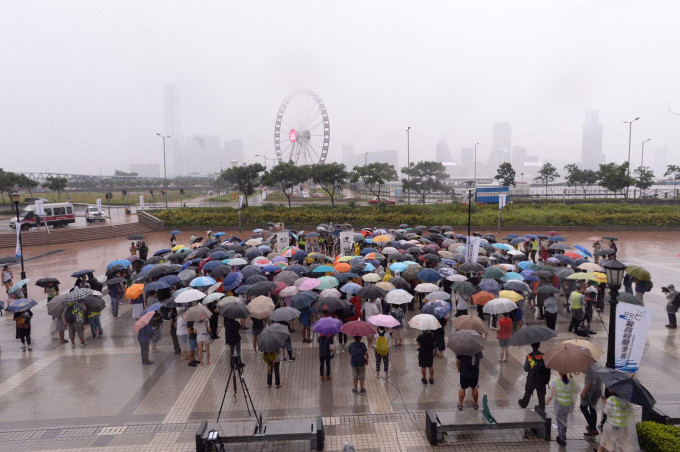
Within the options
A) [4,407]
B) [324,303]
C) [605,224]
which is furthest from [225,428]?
[605,224]

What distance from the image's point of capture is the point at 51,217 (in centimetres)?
3023

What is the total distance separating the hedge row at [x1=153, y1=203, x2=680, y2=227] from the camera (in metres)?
30.0

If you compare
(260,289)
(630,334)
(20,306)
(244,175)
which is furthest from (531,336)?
(244,175)

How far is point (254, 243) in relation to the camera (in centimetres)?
1791

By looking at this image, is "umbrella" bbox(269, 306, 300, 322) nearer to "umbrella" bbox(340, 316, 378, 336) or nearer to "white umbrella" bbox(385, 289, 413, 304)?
"umbrella" bbox(340, 316, 378, 336)

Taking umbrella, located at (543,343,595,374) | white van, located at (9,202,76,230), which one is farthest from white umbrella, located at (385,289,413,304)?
white van, located at (9,202,76,230)

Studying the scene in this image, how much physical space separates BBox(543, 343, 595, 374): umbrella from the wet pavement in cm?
131

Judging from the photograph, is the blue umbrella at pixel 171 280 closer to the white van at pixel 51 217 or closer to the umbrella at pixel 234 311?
the umbrella at pixel 234 311

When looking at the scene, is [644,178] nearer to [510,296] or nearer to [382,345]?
[510,296]

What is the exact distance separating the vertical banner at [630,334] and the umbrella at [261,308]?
6093 mm

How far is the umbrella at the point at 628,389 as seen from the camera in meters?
5.11

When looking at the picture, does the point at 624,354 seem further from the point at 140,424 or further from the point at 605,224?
the point at 605,224

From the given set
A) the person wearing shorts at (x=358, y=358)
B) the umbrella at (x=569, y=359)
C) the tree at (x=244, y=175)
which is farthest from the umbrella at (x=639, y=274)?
the tree at (x=244, y=175)

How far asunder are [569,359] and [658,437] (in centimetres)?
140
